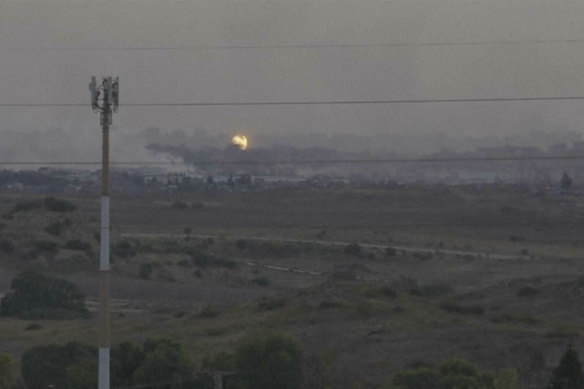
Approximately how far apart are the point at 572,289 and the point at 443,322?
10.7m

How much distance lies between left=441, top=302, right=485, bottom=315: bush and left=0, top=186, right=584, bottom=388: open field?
0.39 ft

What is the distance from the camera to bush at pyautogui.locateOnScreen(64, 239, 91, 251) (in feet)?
262

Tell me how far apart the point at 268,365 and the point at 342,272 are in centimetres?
3701

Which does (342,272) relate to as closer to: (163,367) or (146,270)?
(146,270)

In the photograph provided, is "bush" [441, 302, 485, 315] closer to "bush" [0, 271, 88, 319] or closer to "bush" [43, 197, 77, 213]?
"bush" [0, 271, 88, 319]

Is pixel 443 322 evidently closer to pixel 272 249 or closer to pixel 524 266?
pixel 524 266

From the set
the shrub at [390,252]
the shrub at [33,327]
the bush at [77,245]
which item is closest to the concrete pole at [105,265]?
the shrub at [33,327]

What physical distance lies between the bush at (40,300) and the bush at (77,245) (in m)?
18.3

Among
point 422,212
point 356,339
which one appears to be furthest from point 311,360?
point 422,212

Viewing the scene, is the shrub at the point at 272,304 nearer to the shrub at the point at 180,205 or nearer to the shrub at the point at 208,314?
the shrub at the point at 208,314

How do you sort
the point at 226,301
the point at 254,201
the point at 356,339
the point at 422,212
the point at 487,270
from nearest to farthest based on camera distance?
the point at 356,339 → the point at 226,301 → the point at 487,270 → the point at 422,212 → the point at 254,201

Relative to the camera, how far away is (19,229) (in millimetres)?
84312

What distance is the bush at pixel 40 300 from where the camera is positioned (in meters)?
59.1

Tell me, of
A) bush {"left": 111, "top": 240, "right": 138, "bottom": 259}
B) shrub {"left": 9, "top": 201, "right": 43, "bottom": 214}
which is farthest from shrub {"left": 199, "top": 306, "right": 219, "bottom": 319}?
shrub {"left": 9, "top": 201, "right": 43, "bottom": 214}
